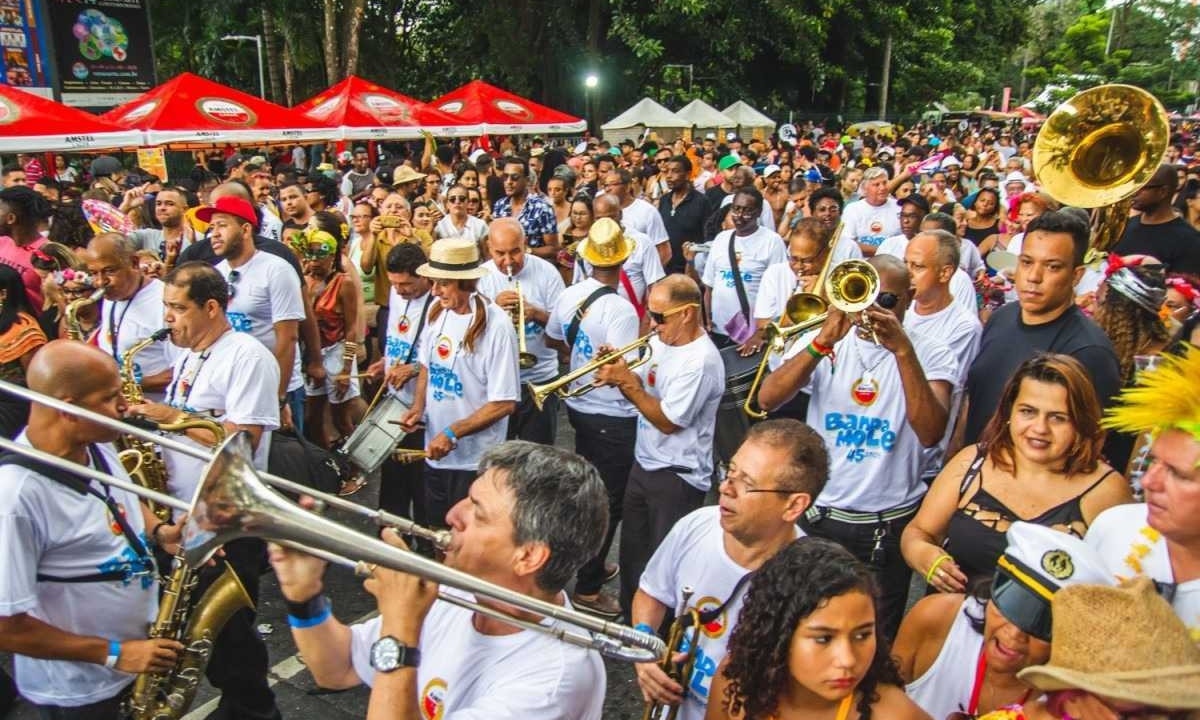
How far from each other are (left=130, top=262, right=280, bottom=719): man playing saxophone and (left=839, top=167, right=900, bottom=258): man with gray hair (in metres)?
6.45

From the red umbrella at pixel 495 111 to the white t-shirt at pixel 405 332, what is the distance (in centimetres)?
1095

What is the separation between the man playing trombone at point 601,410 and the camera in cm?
500

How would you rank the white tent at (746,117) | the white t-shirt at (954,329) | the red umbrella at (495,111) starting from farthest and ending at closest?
the white tent at (746,117), the red umbrella at (495,111), the white t-shirt at (954,329)

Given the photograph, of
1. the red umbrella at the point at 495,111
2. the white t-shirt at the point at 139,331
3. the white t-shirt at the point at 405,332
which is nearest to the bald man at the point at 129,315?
the white t-shirt at the point at 139,331

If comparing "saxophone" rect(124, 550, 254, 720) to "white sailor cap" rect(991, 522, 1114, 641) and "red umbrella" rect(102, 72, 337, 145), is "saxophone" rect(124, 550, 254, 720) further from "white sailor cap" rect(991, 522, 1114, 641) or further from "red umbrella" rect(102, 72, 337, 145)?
"red umbrella" rect(102, 72, 337, 145)

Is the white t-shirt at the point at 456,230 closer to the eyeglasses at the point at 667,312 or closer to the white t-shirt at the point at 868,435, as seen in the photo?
the eyeglasses at the point at 667,312

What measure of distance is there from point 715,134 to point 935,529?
24.5 metres

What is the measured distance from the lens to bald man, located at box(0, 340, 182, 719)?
2645 mm

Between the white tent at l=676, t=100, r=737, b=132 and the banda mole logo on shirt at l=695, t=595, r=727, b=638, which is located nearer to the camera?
the banda mole logo on shirt at l=695, t=595, r=727, b=638

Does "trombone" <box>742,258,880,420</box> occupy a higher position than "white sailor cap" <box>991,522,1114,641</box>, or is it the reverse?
"trombone" <box>742,258,880,420</box>

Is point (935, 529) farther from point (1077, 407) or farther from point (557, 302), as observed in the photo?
point (557, 302)

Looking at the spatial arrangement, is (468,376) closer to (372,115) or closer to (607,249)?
(607,249)

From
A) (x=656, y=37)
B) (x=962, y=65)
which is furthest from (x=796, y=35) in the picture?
(x=962, y=65)

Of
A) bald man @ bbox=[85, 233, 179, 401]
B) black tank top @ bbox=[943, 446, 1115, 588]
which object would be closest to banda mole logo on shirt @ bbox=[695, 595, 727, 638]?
black tank top @ bbox=[943, 446, 1115, 588]
